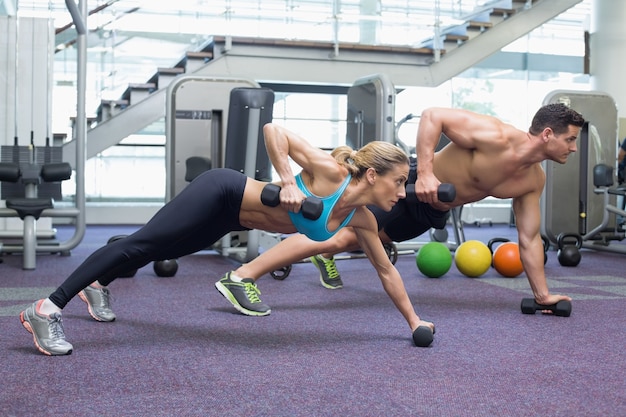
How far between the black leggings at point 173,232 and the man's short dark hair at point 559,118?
48.4 inches

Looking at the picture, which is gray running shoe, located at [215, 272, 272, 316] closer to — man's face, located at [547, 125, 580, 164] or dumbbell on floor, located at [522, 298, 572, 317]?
dumbbell on floor, located at [522, 298, 572, 317]

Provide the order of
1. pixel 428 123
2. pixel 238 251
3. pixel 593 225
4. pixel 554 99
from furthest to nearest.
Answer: pixel 593 225
pixel 554 99
pixel 238 251
pixel 428 123

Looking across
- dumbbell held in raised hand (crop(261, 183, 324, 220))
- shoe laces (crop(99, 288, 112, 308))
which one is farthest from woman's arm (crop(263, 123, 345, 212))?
shoe laces (crop(99, 288, 112, 308))

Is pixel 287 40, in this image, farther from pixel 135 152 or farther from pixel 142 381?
pixel 142 381

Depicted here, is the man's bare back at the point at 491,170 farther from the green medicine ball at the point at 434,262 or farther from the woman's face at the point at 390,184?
the green medicine ball at the point at 434,262

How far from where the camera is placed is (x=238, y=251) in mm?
5184

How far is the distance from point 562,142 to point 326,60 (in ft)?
14.8

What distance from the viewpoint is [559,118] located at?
290cm

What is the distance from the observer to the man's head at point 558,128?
289 centimetres

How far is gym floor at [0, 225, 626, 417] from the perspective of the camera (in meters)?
1.85

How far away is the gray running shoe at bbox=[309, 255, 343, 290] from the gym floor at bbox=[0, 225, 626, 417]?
0.28 feet

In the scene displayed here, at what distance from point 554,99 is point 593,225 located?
43.5 inches

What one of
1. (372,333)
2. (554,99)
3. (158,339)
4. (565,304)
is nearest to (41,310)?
(158,339)

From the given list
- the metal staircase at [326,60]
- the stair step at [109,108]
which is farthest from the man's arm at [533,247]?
the stair step at [109,108]
